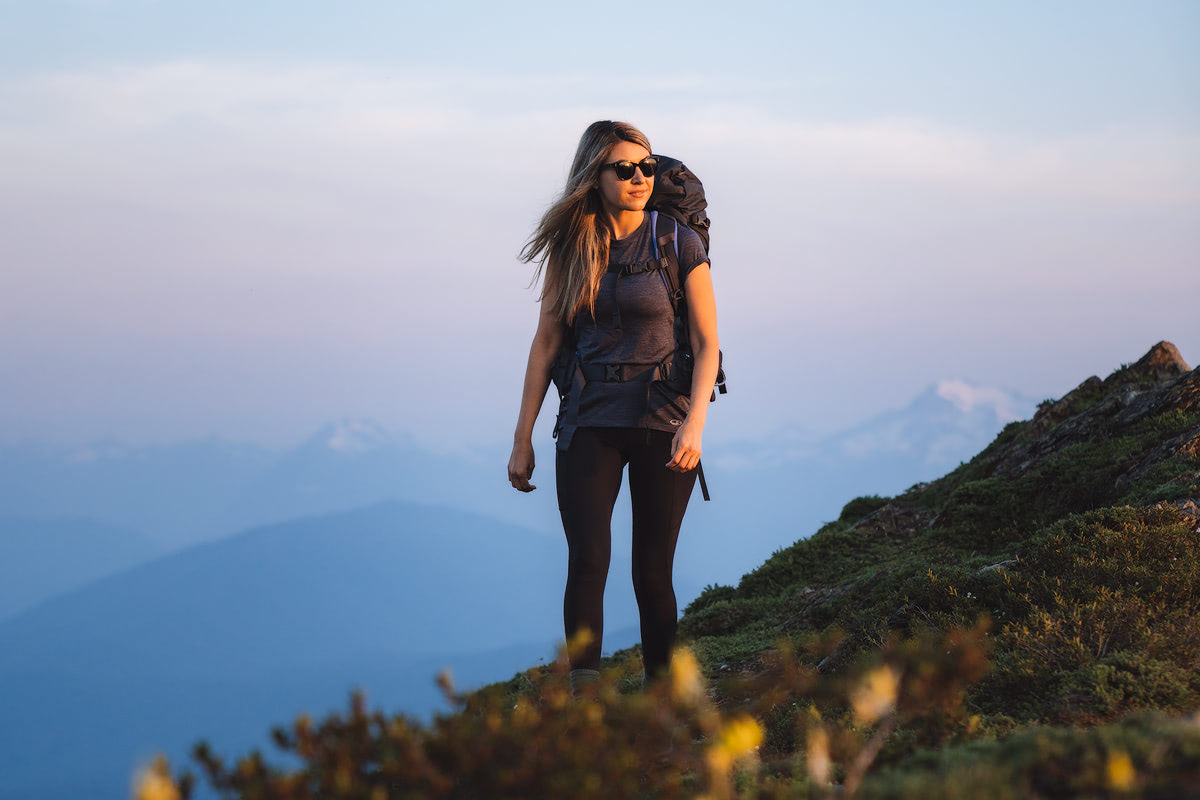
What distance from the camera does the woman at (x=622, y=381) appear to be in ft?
18.6

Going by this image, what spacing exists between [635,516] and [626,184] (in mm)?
1910

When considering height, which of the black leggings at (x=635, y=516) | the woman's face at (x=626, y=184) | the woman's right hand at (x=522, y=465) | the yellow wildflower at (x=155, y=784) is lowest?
the yellow wildflower at (x=155, y=784)

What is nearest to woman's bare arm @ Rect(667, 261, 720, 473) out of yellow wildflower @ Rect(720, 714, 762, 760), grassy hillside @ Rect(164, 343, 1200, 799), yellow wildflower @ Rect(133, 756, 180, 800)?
grassy hillside @ Rect(164, 343, 1200, 799)

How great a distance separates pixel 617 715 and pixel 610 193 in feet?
10.9

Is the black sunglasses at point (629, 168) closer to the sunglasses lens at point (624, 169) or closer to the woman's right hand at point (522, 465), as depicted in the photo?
the sunglasses lens at point (624, 169)

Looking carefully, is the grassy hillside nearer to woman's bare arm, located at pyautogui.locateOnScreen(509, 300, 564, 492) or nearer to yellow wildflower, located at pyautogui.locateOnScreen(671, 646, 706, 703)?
yellow wildflower, located at pyautogui.locateOnScreen(671, 646, 706, 703)

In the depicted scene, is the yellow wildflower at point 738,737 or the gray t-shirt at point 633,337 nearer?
the yellow wildflower at point 738,737

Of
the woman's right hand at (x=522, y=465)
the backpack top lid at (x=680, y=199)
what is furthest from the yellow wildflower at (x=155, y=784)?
the backpack top lid at (x=680, y=199)

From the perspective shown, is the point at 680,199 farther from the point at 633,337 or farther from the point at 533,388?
the point at 533,388

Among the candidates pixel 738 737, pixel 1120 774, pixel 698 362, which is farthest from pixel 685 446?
pixel 1120 774

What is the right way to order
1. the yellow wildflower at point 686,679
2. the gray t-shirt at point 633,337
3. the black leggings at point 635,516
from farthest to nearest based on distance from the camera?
the gray t-shirt at point 633,337 → the black leggings at point 635,516 → the yellow wildflower at point 686,679

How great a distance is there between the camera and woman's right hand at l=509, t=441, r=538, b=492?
6.24 metres

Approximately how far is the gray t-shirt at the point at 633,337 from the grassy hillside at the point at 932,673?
1.48 meters

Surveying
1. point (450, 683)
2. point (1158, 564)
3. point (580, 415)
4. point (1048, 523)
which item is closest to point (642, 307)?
point (580, 415)
